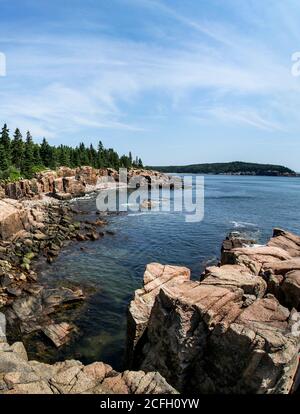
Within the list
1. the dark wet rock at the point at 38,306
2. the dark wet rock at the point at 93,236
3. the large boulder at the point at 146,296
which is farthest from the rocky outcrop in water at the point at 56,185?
the large boulder at the point at 146,296

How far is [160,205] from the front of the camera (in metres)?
91.4

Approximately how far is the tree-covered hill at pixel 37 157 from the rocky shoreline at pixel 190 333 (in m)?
76.9

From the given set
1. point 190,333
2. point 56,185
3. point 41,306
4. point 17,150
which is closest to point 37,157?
point 17,150

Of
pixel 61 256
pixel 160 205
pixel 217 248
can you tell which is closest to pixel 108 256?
pixel 61 256

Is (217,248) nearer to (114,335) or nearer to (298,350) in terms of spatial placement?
(114,335)

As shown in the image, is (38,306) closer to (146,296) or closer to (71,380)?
(146,296)

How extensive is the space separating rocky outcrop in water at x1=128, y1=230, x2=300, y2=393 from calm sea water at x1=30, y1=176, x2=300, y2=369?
4989 mm

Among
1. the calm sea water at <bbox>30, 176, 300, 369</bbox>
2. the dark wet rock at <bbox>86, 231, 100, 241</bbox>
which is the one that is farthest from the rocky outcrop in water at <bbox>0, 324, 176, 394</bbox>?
the dark wet rock at <bbox>86, 231, 100, 241</bbox>

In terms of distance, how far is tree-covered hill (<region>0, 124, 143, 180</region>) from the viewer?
327ft

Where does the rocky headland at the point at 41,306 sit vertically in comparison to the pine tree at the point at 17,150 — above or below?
below

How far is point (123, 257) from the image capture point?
4219cm

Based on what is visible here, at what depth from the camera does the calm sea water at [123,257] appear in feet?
76.3

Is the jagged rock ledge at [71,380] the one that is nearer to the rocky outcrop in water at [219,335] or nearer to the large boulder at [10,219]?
the rocky outcrop in water at [219,335]

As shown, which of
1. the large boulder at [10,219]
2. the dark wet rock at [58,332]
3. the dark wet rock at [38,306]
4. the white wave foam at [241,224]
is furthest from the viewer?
the white wave foam at [241,224]
